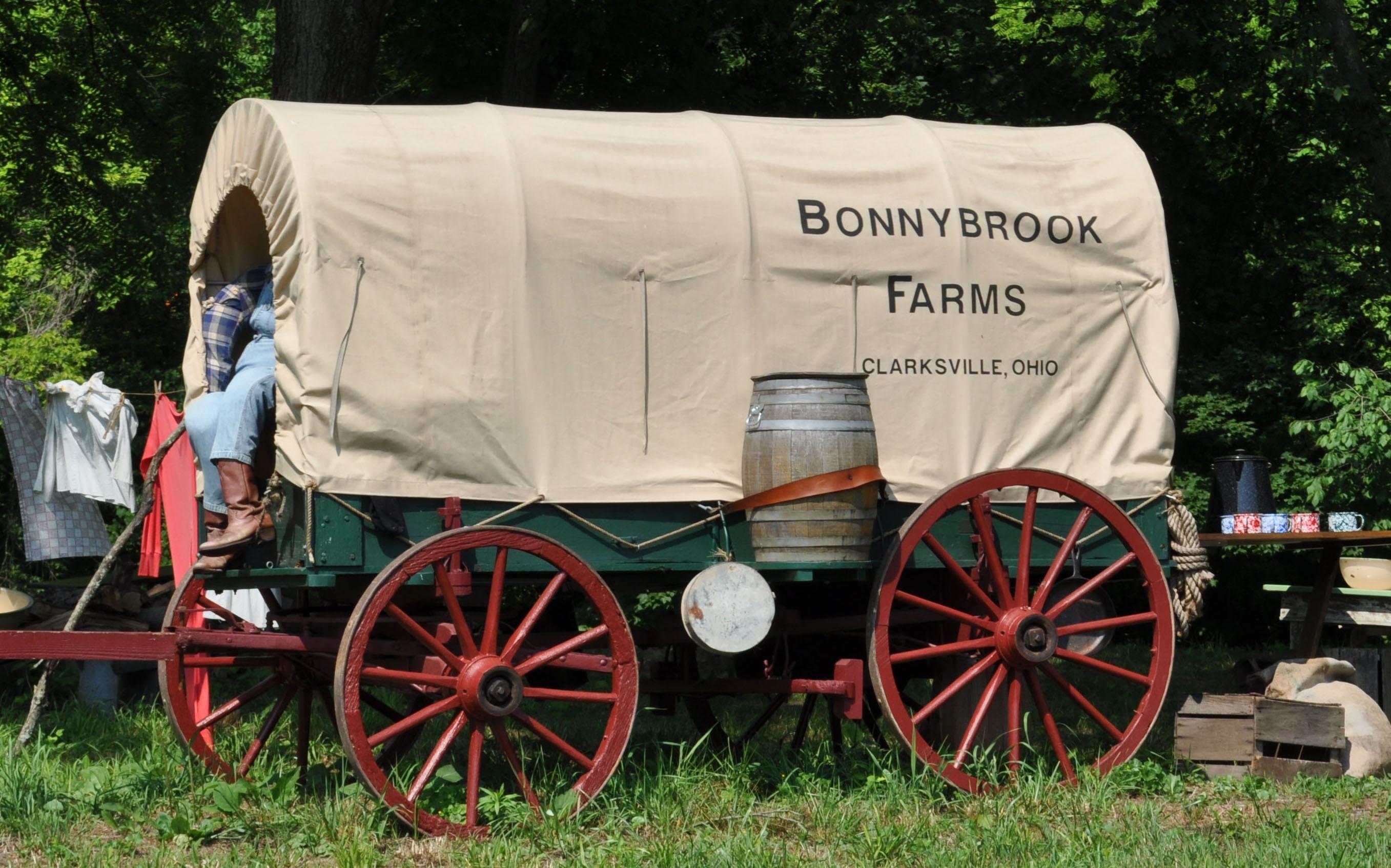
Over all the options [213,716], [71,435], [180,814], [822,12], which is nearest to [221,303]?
[213,716]

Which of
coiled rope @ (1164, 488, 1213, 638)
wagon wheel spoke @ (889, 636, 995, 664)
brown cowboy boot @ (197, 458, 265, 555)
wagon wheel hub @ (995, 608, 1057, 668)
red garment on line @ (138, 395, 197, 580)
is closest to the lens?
brown cowboy boot @ (197, 458, 265, 555)

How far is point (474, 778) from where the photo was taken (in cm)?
530

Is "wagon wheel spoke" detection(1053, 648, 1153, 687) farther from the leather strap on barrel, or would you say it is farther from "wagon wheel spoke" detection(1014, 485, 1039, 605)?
the leather strap on barrel

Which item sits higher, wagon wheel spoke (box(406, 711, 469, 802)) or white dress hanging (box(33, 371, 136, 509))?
white dress hanging (box(33, 371, 136, 509))

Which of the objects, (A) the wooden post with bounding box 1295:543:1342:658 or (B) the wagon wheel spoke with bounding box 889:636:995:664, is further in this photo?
(A) the wooden post with bounding box 1295:543:1342:658

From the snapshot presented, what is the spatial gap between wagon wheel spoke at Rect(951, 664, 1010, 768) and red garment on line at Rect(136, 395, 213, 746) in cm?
379

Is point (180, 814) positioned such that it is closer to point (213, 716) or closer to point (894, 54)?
point (213, 716)

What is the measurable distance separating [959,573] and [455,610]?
6.36 feet

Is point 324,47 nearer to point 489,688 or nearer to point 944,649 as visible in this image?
point 489,688

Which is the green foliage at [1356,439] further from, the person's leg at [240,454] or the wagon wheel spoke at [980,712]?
the person's leg at [240,454]

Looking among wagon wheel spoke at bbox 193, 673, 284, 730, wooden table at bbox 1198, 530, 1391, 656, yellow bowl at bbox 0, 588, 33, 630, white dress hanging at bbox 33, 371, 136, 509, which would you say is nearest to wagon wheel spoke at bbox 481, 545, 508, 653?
wagon wheel spoke at bbox 193, 673, 284, 730

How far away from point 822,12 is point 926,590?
312 inches

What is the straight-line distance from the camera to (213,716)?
6430 millimetres

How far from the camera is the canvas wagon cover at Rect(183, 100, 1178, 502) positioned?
5.50 m
